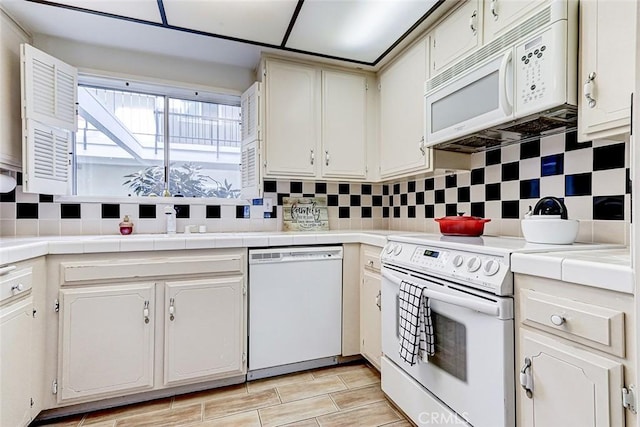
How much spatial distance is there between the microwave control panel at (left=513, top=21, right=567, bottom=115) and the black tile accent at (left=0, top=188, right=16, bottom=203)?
2.95m

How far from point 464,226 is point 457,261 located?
475 millimetres

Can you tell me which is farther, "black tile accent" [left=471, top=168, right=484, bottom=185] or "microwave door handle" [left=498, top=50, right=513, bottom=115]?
"black tile accent" [left=471, top=168, right=484, bottom=185]

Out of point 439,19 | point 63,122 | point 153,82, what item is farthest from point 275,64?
point 63,122

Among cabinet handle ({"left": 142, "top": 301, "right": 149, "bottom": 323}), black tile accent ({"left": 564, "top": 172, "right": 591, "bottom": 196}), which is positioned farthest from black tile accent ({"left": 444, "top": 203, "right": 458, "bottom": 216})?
cabinet handle ({"left": 142, "top": 301, "right": 149, "bottom": 323})

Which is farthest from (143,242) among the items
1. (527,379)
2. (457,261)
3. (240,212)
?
(527,379)

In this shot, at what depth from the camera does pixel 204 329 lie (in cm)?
186

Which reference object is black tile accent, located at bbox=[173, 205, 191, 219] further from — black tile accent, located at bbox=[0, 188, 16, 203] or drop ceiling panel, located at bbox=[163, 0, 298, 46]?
drop ceiling panel, located at bbox=[163, 0, 298, 46]

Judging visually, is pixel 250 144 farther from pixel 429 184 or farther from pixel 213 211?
pixel 429 184

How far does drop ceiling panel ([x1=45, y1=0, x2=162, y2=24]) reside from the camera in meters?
1.82

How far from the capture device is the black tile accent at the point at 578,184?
1.44 meters

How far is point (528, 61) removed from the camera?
1331 mm

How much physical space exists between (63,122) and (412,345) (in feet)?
8.14
